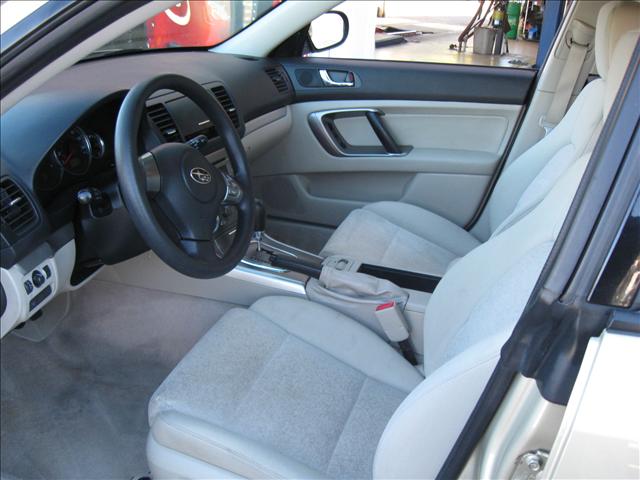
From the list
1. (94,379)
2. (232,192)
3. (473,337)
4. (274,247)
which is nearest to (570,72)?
(274,247)

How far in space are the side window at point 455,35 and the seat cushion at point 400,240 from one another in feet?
2.50

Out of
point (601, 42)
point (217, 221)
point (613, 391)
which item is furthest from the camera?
point (217, 221)

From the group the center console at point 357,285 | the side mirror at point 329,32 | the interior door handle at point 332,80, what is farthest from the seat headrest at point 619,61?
the side mirror at point 329,32

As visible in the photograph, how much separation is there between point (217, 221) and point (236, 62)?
1131 millimetres

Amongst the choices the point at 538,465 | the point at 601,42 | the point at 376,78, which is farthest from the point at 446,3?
the point at 538,465

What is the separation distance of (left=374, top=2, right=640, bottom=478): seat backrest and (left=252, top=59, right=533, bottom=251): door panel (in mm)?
1185

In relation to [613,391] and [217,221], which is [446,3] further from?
[613,391]

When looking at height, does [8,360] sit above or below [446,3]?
below

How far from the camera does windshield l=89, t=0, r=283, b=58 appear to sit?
7.28 ft

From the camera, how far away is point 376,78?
7.83 feet

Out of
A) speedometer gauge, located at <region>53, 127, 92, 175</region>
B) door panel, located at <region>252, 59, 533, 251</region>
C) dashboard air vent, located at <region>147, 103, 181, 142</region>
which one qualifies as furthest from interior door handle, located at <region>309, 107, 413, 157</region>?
speedometer gauge, located at <region>53, 127, 92, 175</region>

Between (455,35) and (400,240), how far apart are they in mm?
1260

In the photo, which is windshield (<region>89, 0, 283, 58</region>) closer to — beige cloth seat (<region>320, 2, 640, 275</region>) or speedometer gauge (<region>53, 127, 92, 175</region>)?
speedometer gauge (<region>53, 127, 92, 175</region>)

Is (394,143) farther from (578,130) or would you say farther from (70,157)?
(70,157)
